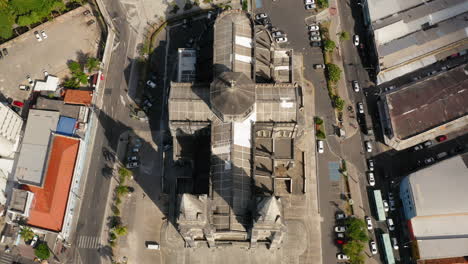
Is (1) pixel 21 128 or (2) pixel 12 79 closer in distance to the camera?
(1) pixel 21 128

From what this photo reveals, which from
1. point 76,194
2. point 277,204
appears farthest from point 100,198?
point 277,204

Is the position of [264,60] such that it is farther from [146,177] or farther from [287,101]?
[146,177]

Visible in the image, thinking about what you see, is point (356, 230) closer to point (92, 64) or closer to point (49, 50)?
point (92, 64)

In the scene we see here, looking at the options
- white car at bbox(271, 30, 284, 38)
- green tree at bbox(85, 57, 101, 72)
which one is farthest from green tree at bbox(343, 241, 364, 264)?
green tree at bbox(85, 57, 101, 72)

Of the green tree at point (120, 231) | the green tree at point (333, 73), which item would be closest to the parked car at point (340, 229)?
the green tree at point (333, 73)

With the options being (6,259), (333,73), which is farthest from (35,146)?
(333,73)

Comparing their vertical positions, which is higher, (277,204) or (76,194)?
(76,194)

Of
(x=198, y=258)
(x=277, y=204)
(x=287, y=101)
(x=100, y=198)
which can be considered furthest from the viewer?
(x=100, y=198)

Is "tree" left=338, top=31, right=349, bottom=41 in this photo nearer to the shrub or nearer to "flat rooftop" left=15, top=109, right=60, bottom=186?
the shrub

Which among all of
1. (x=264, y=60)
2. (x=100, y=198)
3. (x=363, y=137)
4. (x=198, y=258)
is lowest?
(x=198, y=258)
